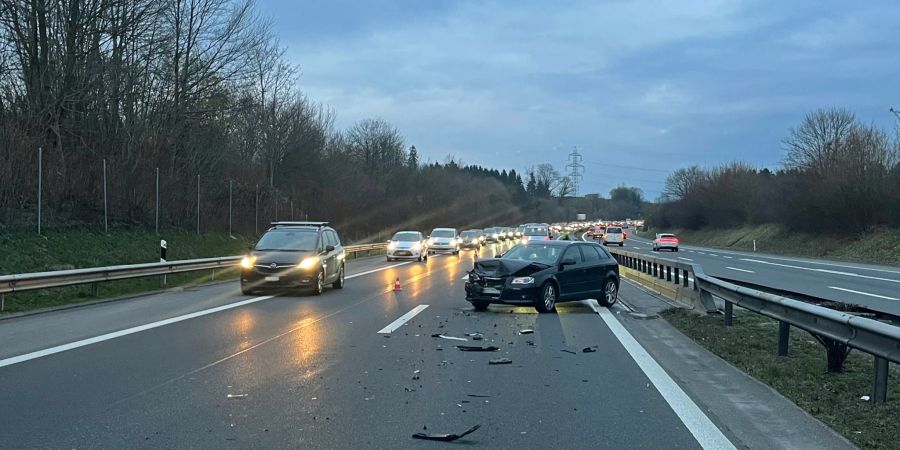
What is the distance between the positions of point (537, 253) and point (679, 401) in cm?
917

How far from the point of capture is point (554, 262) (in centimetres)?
1566

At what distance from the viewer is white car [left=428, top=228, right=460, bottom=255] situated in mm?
45594

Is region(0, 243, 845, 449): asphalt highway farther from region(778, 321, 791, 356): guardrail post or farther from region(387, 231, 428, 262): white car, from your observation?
region(387, 231, 428, 262): white car

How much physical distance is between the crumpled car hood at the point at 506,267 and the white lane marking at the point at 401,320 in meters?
1.49

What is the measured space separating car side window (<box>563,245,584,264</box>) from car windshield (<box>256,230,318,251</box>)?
21.7 ft

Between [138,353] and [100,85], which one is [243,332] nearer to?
[138,353]

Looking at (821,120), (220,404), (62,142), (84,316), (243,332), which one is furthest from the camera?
(821,120)

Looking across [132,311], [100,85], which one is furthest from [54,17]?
[132,311]

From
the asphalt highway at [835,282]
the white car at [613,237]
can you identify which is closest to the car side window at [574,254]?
the asphalt highway at [835,282]

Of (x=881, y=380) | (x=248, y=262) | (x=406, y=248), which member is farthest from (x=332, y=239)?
(x=406, y=248)

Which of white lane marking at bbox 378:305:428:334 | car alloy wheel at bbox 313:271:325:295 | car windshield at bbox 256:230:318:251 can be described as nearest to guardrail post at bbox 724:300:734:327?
white lane marking at bbox 378:305:428:334

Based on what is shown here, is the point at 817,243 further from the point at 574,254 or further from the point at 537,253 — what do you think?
the point at 537,253

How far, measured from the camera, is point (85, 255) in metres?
22.9

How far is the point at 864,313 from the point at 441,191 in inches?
3539
